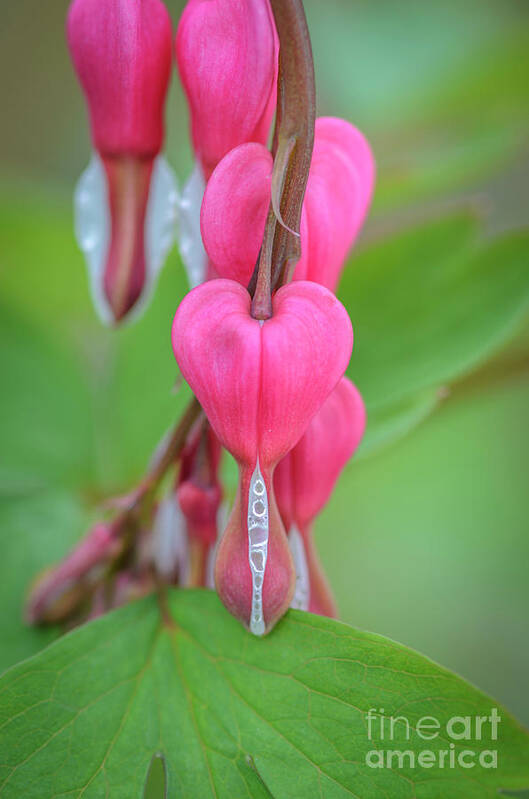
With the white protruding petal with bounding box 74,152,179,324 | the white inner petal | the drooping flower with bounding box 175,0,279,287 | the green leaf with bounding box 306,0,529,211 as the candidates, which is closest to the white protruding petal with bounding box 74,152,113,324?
the white protruding petal with bounding box 74,152,179,324

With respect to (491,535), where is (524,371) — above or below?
above

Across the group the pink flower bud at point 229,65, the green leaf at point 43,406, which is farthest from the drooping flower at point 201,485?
the green leaf at point 43,406

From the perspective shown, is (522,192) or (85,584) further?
(522,192)

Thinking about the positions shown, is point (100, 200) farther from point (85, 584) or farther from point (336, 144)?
point (85, 584)

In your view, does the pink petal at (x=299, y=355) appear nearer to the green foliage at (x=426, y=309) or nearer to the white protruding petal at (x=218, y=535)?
the white protruding petal at (x=218, y=535)

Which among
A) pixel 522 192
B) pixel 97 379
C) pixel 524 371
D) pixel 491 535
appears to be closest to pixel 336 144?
pixel 524 371

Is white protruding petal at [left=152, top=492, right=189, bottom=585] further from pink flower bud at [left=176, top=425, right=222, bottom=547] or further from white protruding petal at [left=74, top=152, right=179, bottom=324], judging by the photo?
white protruding petal at [left=74, top=152, right=179, bottom=324]
